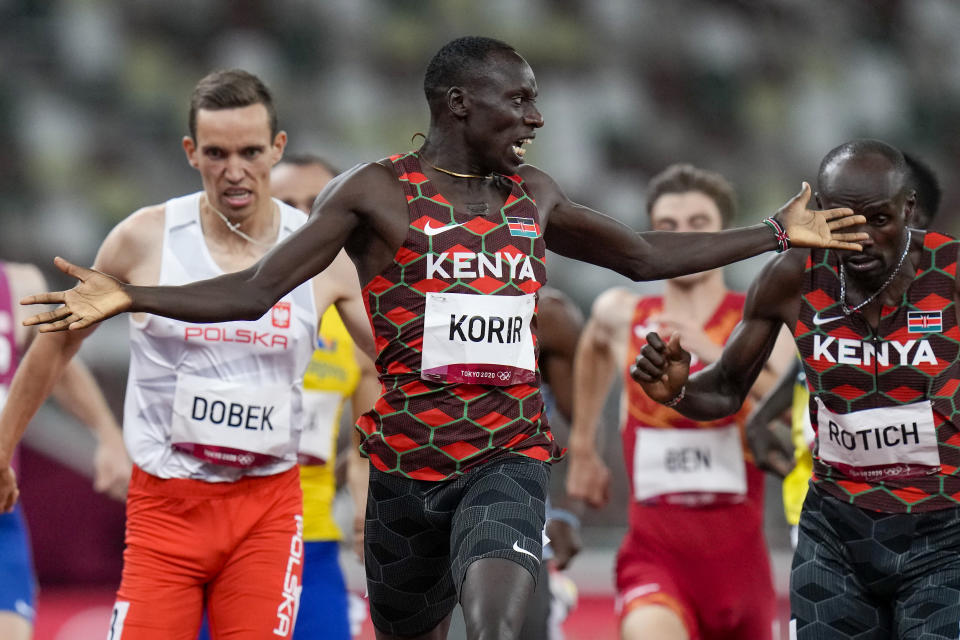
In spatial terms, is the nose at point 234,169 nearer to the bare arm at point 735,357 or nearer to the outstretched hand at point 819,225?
the bare arm at point 735,357

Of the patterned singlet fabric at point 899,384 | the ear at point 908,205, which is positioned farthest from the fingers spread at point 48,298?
the ear at point 908,205

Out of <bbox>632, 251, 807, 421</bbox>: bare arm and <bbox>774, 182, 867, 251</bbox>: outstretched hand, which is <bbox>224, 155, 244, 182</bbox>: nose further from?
<bbox>774, 182, 867, 251</bbox>: outstretched hand

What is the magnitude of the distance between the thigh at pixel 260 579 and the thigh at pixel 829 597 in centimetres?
143

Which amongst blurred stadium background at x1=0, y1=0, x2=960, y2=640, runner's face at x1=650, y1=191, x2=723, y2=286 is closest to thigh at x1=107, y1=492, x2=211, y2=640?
runner's face at x1=650, y1=191, x2=723, y2=286

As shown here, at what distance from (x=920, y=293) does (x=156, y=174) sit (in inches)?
315

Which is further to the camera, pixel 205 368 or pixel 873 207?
pixel 205 368

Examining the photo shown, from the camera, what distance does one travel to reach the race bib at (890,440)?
11.6 ft

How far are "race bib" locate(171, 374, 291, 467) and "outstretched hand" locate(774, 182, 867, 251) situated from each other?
158cm

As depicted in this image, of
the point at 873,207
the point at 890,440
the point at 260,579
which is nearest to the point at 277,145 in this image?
the point at 260,579

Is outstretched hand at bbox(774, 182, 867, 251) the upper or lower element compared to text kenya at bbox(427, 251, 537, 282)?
upper

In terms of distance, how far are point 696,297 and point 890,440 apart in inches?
88.4

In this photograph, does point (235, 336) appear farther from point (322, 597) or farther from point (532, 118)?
point (322, 597)

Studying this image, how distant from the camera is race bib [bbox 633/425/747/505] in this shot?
5.25 m

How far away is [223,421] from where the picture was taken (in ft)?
12.8
